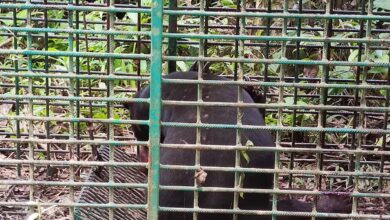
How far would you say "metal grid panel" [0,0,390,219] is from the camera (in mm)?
3031

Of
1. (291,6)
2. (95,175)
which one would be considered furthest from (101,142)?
(291,6)

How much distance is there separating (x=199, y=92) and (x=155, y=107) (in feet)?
0.63

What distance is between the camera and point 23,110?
513cm

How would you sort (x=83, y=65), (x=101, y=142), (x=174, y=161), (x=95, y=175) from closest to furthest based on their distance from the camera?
(x=101, y=142) < (x=174, y=161) < (x=95, y=175) < (x=83, y=65)

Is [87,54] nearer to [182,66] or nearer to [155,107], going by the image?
[155,107]

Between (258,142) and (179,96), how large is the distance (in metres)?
0.60

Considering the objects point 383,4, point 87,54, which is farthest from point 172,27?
point 383,4

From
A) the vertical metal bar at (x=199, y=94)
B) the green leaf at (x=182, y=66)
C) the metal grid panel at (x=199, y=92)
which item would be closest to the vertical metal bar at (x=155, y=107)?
the metal grid panel at (x=199, y=92)

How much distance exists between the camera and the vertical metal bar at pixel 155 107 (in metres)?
2.98

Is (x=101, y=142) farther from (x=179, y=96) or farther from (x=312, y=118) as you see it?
(x=312, y=118)

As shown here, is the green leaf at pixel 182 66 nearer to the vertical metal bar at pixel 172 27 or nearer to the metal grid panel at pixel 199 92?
the metal grid panel at pixel 199 92

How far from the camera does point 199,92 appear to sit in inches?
121

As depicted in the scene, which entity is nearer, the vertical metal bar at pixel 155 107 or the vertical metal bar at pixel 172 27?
the vertical metal bar at pixel 155 107

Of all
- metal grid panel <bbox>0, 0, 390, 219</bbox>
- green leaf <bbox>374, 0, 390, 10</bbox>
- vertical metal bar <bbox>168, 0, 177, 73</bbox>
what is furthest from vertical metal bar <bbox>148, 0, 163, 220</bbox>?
green leaf <bbox>374, 0, 390, 10</bbox>
